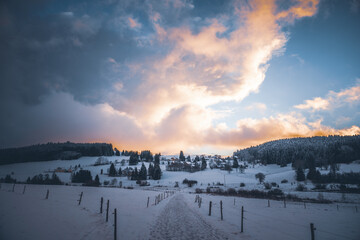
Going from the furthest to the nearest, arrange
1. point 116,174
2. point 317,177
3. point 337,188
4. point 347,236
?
point 116,174 → point 317,177 → point 337,188 → point 347,236

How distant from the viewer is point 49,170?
162 m

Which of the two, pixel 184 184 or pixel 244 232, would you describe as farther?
pixel 184 184

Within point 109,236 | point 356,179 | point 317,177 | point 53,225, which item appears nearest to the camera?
point 109,236

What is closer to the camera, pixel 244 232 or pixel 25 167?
pixel 244 232

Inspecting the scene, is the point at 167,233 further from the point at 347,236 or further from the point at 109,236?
the point at 347,236

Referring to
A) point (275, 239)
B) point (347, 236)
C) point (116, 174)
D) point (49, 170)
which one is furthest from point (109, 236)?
point (49, 170)

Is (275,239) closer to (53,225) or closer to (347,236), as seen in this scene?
(347,236)

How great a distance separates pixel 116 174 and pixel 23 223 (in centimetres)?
14426

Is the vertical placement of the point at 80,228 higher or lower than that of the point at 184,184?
higher

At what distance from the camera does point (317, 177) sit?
97438mm

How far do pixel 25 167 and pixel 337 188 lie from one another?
25380 cm

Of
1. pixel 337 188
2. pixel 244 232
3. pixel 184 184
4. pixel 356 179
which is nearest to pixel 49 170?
pixel 184 184

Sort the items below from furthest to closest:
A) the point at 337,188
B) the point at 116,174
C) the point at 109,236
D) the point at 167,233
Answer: the point at 116,174
the point at 337,188
the point at 167,233
the point at 109,236

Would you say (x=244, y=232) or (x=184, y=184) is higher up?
(x=244, y=232)
